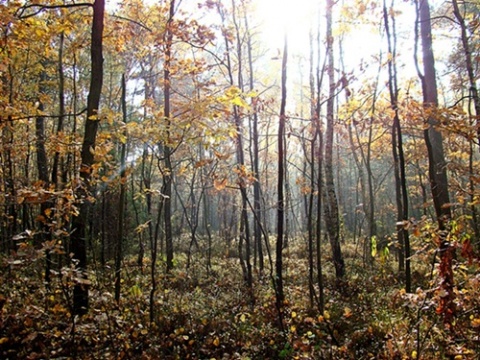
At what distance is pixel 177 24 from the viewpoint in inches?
261

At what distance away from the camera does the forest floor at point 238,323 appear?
402 centimetres

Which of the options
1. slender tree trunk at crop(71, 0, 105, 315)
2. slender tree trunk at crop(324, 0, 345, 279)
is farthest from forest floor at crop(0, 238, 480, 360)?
slender tree trunk at crop(324, 0, 345, 279)

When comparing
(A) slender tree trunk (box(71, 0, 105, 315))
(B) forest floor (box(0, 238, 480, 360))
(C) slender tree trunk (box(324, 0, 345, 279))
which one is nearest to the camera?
(B) forest floor (box(0, 238, 480, 360))

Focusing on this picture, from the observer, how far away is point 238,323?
6531 mm

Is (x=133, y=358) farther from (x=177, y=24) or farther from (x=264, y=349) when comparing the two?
(x=177, y=24)

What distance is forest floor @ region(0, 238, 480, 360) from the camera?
4.02m

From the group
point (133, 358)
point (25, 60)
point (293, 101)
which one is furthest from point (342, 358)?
point (293, 101)

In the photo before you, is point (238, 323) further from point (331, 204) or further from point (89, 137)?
point (331, 204)

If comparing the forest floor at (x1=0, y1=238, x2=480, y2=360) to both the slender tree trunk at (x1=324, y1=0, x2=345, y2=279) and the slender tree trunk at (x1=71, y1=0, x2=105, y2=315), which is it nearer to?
the slender tree trunk at (x1=71, y1=0, x2=105, y2=315)

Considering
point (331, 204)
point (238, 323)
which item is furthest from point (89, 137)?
point (331, 204)

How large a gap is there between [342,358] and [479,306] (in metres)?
2.07

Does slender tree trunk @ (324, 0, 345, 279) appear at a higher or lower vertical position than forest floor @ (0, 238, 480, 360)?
higher

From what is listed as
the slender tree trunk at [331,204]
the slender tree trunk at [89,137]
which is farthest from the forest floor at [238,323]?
the slender tree trunk at [331,204]

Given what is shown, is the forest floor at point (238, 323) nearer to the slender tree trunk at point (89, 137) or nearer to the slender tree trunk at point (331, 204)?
the slender tree trunk at point (89, 137)
